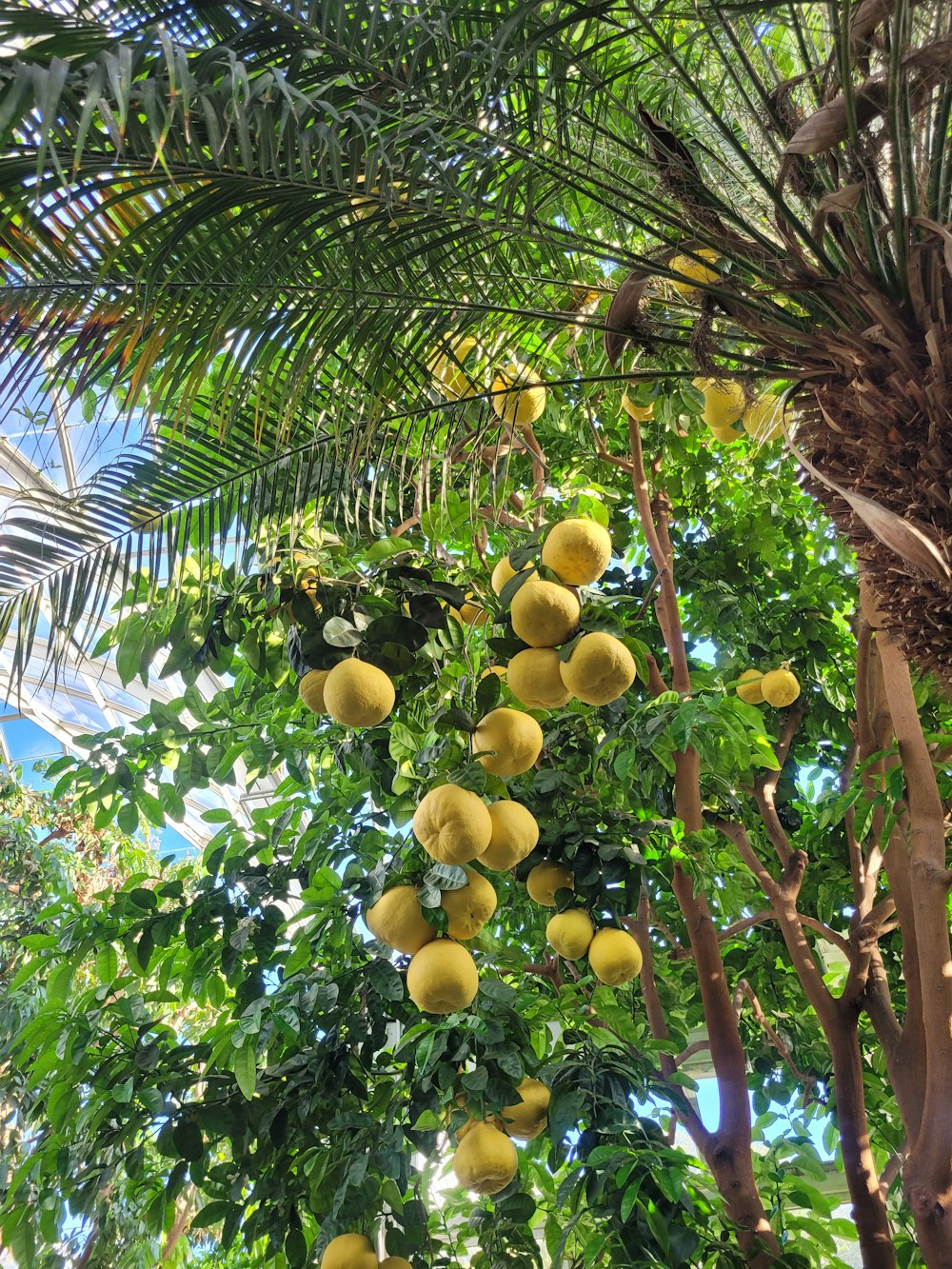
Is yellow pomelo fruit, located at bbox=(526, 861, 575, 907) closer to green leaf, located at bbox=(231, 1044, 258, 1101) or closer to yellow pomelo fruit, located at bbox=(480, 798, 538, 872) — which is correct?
yellow pomelo fruit, located at bbox=(480, 798, 538, 872)

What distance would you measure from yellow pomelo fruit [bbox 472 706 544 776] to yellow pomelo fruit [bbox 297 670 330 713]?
0.32 m

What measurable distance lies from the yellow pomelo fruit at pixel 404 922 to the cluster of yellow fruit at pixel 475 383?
37.9 inches

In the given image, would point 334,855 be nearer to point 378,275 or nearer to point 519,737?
point 519,737

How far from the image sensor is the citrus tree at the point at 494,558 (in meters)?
1.36

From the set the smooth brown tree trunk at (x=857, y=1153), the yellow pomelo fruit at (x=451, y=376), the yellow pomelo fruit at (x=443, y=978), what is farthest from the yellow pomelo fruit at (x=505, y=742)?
the smooth brown tree trunk at (x=857, y=1153)

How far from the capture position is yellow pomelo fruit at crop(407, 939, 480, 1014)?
6.05ft

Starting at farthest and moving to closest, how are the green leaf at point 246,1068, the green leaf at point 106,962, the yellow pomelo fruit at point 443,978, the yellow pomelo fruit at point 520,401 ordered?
the green leaf at point 106,962 < the green leaf at point 246,1068 < the yellow pomelo fruit at point 520,401 < the yellow pomelo fruit at point 443,978

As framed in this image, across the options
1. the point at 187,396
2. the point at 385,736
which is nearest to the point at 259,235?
the point at 187,396

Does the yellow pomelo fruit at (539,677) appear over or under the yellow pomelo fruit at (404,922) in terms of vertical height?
over

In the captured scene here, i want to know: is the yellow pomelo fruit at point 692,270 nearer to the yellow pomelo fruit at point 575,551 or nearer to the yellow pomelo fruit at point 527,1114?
the yellow pomelo fruit at point 575,551

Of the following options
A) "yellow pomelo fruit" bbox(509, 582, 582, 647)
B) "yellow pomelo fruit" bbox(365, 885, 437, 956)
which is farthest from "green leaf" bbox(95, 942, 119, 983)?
"yellow pomelo fruit" bbox(509, 582, 582, 647)

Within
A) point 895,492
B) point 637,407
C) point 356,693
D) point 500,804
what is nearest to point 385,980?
point 500,804

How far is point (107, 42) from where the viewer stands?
1212mm

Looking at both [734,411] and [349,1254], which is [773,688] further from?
[349,1254]
